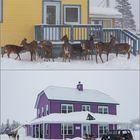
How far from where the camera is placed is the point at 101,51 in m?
Result: 20.4

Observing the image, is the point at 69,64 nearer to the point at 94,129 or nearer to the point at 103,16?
the point at 94,129

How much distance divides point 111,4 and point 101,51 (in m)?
6.41

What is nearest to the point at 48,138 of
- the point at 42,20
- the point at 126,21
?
the point at 42,20

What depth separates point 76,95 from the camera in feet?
72.2

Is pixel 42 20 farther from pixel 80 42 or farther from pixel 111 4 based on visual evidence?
pixel 111 4

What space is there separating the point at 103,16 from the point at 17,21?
15.4 ft

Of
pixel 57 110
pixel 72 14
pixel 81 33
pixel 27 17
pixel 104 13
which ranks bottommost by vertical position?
pixel 57 110

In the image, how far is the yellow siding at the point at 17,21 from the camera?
21.7 m

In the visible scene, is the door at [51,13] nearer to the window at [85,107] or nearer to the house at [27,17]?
the house at [27,17]

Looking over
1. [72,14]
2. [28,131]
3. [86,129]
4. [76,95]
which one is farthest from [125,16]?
[28,131]

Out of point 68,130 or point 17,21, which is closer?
point 68,130

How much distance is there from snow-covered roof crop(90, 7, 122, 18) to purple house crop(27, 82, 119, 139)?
405 centimetres

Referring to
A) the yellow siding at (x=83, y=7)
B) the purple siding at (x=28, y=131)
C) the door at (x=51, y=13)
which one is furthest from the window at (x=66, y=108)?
the yellow siding at (x=83, y=7)

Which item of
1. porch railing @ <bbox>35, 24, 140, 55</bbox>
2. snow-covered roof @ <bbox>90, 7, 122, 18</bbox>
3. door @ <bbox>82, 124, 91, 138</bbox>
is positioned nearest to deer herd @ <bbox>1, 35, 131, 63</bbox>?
porch railing @ <bbox>35, 24, 140, 55</bbox>
